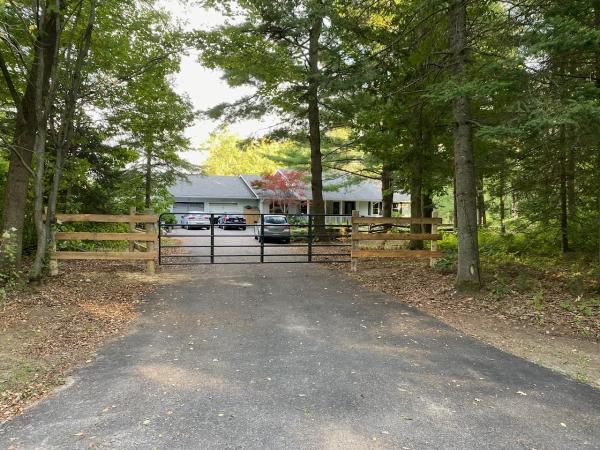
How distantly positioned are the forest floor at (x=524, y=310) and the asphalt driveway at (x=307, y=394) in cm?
42

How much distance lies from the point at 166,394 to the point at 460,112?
680 centimetres

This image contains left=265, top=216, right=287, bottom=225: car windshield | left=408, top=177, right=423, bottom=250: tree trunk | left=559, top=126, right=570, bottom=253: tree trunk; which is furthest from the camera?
→ left=265, top=216, right=287, bottom=225: car windshield

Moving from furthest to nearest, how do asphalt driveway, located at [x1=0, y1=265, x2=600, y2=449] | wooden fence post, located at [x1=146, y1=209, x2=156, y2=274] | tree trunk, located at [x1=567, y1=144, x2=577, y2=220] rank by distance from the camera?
tree trunk, located at [x1=567, y1=144, x2=577, y2=220] < wooden fence post, located at [x1=146, y1=209, x2=156, y2=274] < asphalt driveway, located at [x1=0, y1=265, x2=600, y2=449]

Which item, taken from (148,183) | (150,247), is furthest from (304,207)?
(150,247)

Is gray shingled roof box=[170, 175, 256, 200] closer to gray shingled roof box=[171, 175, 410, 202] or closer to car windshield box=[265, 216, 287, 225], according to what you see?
gray shingled roof box=[171, 175, 410, 202]

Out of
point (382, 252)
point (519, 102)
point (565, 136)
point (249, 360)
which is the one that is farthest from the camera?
point (382, 252)

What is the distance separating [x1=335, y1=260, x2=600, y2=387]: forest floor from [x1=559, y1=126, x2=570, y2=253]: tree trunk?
8.01ft

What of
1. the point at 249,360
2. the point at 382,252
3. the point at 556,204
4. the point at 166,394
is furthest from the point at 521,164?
the point at 166,394

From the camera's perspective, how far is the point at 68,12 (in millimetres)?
7723

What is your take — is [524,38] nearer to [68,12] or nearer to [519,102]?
[519,102]

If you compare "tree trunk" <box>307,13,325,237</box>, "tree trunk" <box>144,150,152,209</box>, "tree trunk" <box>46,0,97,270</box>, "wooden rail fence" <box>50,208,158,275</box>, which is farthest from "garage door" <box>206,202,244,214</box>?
"tree trunk" <box>46,0,97,270</box>

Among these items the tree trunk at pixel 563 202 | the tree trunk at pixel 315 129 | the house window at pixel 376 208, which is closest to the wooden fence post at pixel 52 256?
the tree trunk at pixel 315 129

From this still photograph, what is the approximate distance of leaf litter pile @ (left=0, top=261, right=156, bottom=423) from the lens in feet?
12.7

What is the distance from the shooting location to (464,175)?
7707 millimetres
